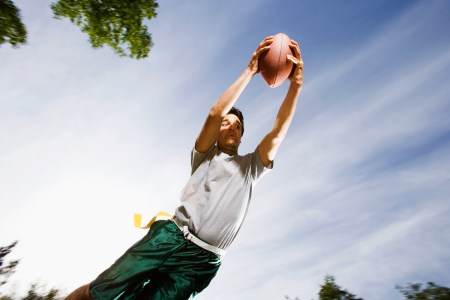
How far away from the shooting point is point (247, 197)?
2400 mm

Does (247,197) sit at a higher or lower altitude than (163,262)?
higher

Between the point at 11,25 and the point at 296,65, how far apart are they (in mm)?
6313

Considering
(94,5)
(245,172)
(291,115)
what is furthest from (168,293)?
(94,5)

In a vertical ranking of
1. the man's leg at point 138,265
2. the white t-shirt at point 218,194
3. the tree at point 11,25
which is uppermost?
the tree at point 11,25

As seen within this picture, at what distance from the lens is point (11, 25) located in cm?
619

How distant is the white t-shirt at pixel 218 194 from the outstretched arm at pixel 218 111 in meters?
0.10

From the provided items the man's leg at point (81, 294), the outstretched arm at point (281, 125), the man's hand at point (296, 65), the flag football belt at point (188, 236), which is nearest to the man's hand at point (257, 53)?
the man's hand at point (296, 65)

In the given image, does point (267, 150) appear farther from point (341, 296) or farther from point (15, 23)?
point (341, 296)

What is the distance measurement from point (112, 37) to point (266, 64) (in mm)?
6210

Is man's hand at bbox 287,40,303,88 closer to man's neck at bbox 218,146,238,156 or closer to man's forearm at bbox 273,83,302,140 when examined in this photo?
man's forearm at bbox 273,83,302,140

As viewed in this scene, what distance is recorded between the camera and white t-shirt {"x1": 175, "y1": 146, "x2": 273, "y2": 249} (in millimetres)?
2170

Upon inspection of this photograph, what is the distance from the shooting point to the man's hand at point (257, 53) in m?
2.61

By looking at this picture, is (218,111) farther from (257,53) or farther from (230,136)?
(257,53)

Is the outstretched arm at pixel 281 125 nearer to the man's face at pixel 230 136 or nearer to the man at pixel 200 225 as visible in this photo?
the man at pixel 200 225
